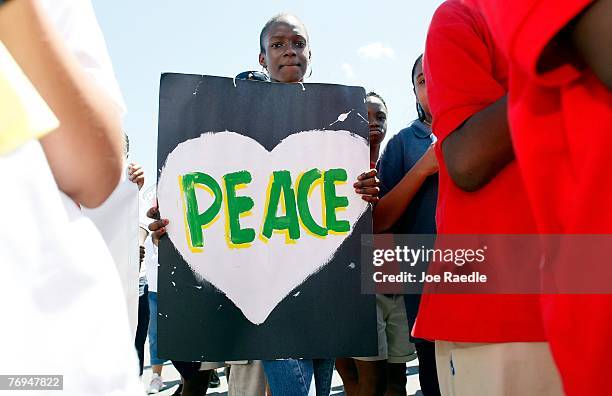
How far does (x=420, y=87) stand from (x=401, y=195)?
23.4 inches

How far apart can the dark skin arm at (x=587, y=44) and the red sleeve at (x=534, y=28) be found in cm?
1

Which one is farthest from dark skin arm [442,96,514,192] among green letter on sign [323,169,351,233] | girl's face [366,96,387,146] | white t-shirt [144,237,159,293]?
white t-shirt [144,237,159,293]

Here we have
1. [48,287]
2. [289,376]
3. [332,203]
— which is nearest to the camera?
[48,287]

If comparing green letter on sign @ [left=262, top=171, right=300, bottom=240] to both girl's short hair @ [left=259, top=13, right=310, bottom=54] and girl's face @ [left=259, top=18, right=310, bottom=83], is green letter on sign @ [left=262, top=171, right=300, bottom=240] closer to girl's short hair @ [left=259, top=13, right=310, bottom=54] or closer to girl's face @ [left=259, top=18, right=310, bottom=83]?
girl's face @ [left=259, top=18, right=310, bottom=83]

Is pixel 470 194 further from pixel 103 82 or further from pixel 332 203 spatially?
pixel 332 203

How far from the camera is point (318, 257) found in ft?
7.09

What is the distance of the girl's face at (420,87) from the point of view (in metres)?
2.62

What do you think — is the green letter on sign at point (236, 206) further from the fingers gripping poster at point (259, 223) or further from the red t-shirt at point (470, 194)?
the red t-shirt at point (470, 194)

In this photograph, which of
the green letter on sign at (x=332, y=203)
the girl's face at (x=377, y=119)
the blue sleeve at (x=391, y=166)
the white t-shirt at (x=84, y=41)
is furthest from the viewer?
the girl's face at (x=377, y=119)

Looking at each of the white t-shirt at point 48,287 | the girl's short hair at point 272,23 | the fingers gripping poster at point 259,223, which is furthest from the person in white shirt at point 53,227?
the girl's short hair at point 272,23

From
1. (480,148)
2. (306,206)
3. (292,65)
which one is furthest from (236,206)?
(480,148)

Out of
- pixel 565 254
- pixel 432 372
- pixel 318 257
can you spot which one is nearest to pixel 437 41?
pixel 565 254

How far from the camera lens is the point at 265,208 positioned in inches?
84.6

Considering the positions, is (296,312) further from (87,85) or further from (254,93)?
(87,85)
